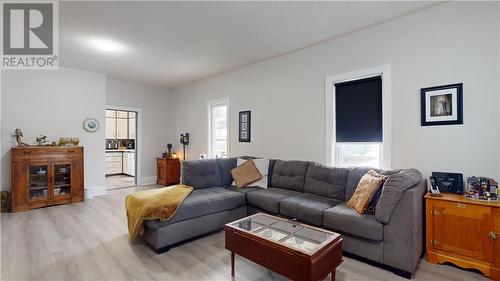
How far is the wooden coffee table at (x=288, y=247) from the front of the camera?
1769mm

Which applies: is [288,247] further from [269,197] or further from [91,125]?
[91,125]

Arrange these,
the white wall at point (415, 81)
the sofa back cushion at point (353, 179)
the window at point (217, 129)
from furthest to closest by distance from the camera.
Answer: the window at point (217, 129) → the sofa back cushion at point (353, 179) → the white wall at point (415, 81)

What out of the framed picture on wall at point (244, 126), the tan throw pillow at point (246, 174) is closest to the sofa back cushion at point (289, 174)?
the tan throw pillow at point (246, 174)

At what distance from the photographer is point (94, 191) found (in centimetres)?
533

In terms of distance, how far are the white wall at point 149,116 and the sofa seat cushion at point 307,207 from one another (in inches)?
Answer: 187

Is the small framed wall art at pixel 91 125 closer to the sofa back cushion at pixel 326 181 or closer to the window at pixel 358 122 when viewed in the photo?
→ the sofa back cushion at pixel 326 181

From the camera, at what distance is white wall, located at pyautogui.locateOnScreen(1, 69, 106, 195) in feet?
14.4

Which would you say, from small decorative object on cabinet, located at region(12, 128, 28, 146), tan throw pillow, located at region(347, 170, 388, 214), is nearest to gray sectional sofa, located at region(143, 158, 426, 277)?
tan throw pillow, located at region(347, 170, 388, 214)

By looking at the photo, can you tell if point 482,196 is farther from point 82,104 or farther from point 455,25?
point 82,104

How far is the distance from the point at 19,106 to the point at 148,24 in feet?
11.3

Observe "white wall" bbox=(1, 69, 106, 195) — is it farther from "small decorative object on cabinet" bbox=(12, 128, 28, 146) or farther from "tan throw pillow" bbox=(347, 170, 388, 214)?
"tan throw pillow" bbox=(347, 170, 388, 214)

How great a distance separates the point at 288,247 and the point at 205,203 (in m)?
1.48

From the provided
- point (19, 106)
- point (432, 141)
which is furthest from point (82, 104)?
point (432, 141)

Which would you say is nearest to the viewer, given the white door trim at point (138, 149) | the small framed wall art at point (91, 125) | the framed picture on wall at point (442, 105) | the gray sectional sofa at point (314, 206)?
the gray sectional sofa at point (314, 206)
